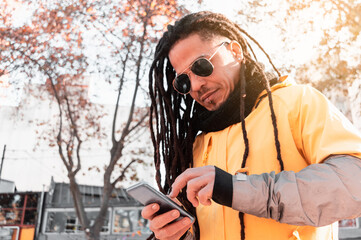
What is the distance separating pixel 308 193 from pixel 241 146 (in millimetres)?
422

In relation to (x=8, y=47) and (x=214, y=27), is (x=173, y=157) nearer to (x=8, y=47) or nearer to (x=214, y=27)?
(x=214, y=27)

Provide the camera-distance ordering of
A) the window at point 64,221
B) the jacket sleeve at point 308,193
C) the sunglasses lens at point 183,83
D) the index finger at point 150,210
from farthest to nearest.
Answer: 1. the window at point 64,221
2. the sunglasses lens at point 183,83
3. the index finger at point 150,210
4. the jacket sleeve at point 308,193

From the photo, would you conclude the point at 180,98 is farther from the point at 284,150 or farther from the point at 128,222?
the point at 128,222

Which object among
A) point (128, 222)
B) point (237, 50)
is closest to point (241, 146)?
point (237, 50)

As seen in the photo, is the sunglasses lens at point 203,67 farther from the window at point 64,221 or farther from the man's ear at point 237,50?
the window at point 64,221

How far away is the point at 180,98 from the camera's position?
2.10m

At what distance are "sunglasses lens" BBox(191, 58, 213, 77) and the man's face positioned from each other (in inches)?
1.1

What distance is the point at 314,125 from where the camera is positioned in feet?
4.32

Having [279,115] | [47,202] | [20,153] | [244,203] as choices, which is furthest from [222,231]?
[20,153]

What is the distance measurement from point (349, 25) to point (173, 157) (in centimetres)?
852

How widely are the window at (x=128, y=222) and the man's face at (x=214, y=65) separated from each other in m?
20.5

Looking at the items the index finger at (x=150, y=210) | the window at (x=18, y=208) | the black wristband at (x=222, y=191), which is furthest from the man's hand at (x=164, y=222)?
the window at (x=18, y=208)

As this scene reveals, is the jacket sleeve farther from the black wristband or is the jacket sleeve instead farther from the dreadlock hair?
the dreadlock hair

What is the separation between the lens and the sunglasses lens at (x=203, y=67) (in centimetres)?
173
